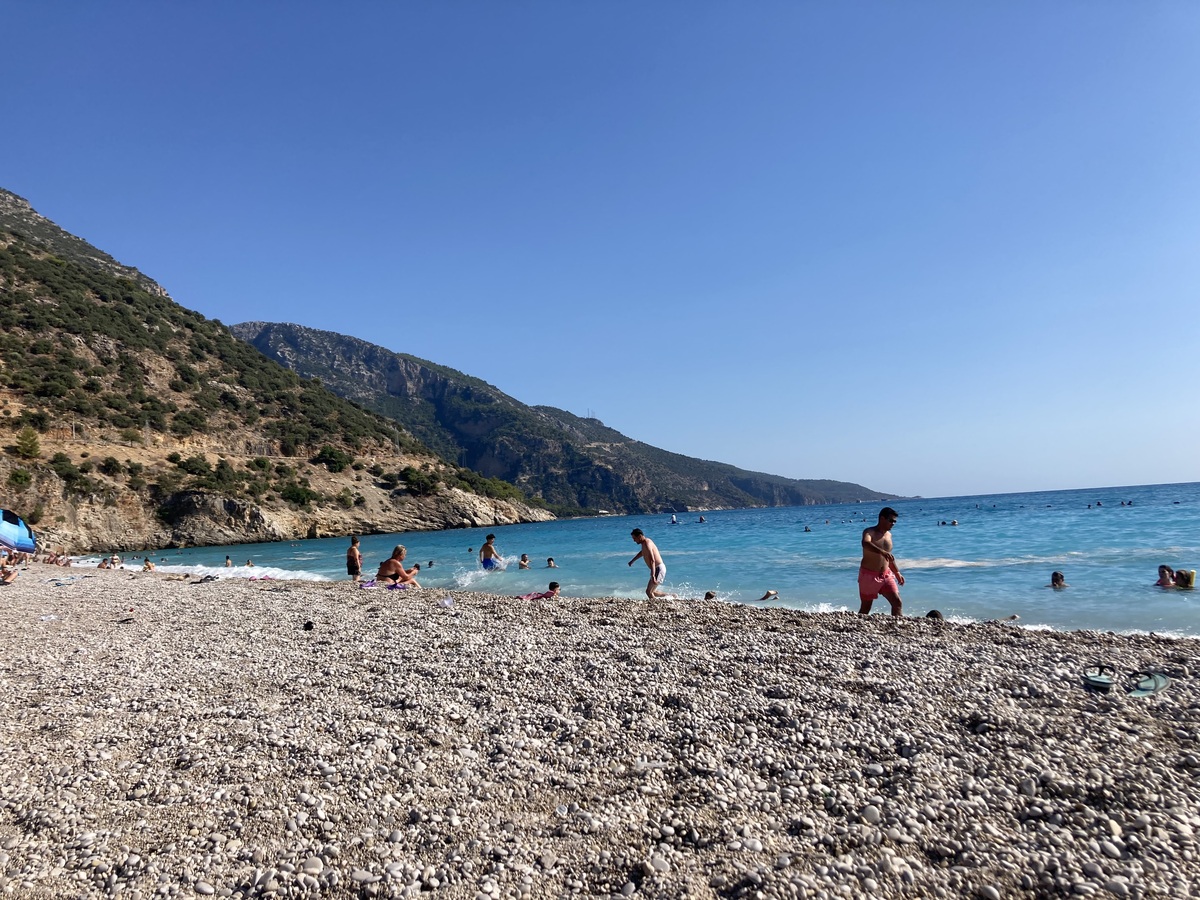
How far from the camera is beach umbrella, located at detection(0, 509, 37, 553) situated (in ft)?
66.5

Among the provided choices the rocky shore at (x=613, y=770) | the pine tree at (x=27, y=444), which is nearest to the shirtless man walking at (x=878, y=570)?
the rocky shore at (x=613, y=770)

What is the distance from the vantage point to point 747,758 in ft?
17.6

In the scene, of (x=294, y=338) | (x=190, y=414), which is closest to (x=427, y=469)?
(x=190, y=414)

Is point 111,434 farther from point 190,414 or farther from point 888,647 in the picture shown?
point 888,647

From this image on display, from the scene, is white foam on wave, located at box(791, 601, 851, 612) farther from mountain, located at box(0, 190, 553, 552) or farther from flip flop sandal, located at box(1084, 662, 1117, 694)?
mountain, located at box(0, 190, 553, 552)

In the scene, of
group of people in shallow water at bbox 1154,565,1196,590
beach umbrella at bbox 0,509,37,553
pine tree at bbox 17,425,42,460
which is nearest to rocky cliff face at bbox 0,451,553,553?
pine tree at bbox 17,425,42,460

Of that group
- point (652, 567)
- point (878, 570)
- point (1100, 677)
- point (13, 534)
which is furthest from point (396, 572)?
point (1100, 677)

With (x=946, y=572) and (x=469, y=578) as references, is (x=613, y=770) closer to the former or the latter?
(x=946, y=572)

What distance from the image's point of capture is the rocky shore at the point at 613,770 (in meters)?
3.81

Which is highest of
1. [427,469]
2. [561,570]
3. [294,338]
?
[294,338]

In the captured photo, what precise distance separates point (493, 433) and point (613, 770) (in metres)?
144

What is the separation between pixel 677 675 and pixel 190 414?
67698 millimetres

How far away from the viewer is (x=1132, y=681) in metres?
6.84

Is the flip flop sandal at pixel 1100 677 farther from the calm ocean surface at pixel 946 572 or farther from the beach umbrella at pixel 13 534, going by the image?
the beach umbrella at pixel 13 534
